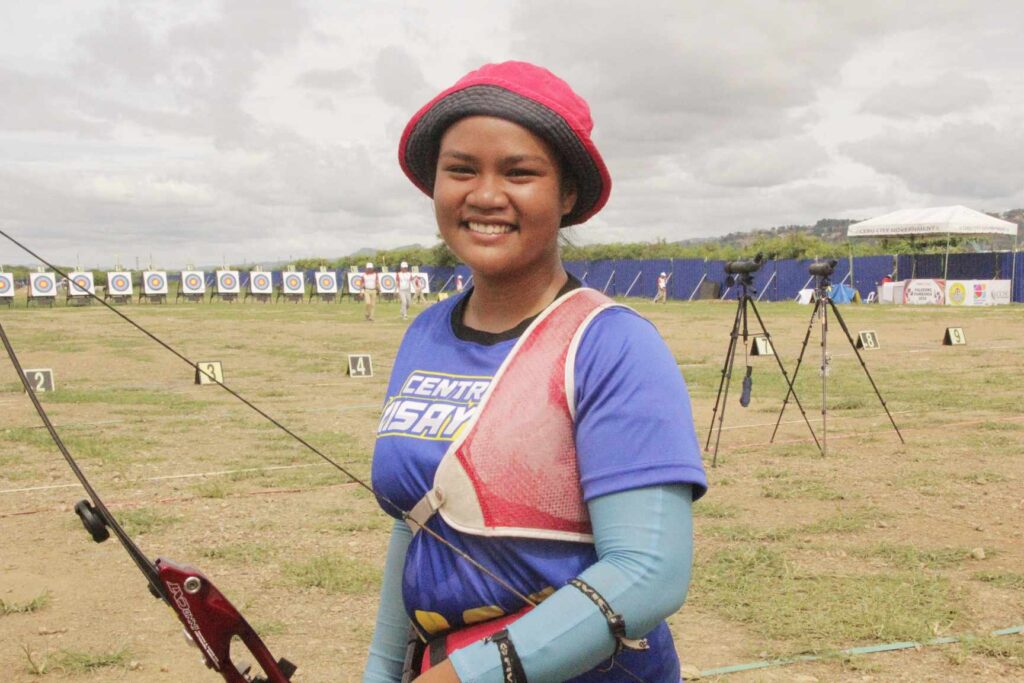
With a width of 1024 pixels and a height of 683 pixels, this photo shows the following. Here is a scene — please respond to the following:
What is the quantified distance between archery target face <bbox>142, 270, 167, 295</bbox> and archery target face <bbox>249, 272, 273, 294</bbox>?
135 inches

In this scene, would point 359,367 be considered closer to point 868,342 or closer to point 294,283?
point 868,342

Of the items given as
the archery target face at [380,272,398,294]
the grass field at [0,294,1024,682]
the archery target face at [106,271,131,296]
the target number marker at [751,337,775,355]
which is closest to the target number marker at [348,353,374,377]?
the grass field at [0,294,1024,682]

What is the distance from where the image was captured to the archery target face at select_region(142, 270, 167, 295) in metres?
37.7

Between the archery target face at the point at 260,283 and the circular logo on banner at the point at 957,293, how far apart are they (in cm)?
2628

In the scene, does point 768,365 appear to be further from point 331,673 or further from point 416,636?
point 416,636

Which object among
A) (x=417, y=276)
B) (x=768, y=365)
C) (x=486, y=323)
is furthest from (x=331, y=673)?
(x=417, y=276)

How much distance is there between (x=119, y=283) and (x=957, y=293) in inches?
1234

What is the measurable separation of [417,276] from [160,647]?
32637 millimetres

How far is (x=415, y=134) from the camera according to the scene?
138 centimetres

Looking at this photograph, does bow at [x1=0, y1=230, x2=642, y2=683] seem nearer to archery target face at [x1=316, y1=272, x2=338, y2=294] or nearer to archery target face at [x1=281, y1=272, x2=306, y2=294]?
archery target face at [x1=316, y1=272, x2=338, y2=294]

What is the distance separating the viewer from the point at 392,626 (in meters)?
1.54

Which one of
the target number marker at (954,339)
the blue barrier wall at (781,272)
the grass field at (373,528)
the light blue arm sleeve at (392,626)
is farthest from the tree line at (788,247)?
the light blue arm sleeve at (392,626)

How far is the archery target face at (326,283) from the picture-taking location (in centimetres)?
4000

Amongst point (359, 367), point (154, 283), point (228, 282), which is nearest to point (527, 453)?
point (359, 367)
